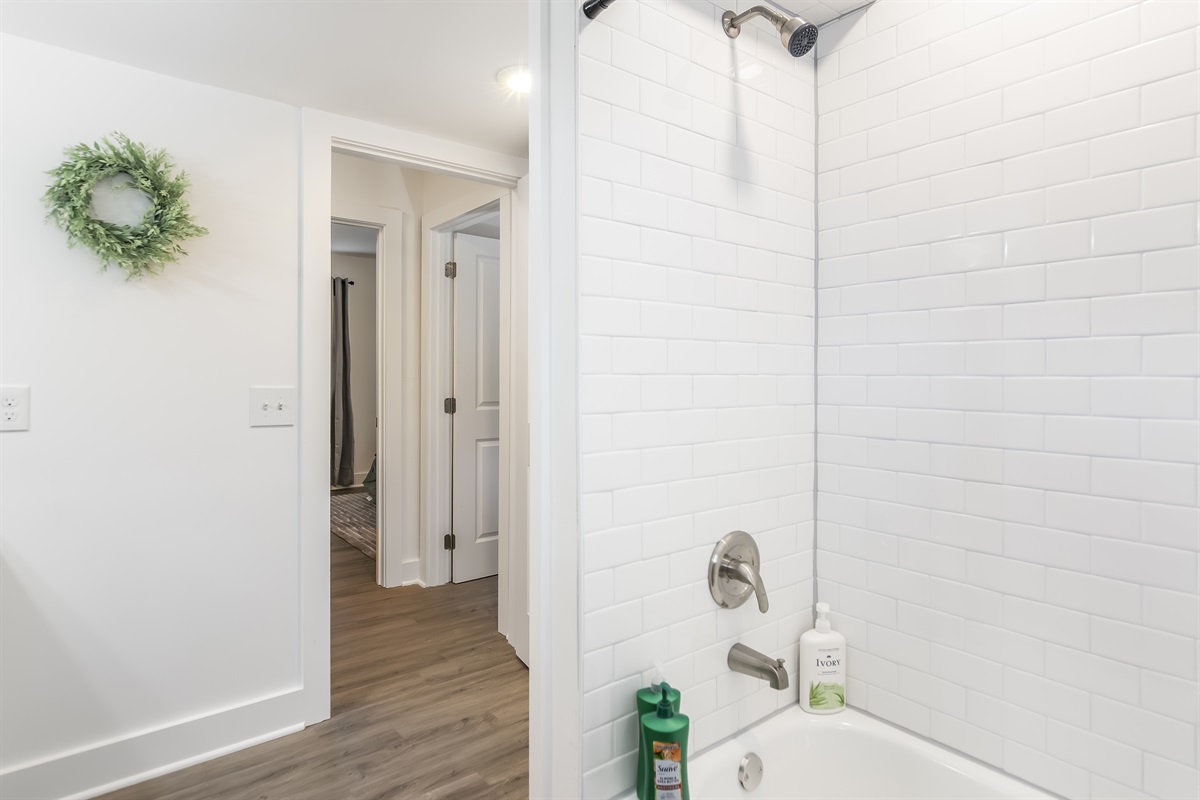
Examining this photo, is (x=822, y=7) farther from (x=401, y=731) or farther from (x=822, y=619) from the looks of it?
(x=401, y=731)

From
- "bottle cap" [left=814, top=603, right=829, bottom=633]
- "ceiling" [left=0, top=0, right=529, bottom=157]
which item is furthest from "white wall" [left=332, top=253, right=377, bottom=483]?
"bottle cap" [left=814, top=603, right=829, bottom=633]

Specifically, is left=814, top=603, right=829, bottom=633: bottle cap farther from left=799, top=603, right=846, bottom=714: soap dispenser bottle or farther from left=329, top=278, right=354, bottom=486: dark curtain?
left=329, top=278, right=354, bottom=486: dark curtain

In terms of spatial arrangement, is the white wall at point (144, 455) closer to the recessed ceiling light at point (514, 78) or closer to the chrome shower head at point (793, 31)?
the recessed ceiling light at point (514, 78)

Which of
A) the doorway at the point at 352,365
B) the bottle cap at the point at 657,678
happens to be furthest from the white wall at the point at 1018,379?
the doorway at the point at 352,365

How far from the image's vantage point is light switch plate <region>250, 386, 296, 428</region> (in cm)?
219

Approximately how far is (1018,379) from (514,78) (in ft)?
5.68

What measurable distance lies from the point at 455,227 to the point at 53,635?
2635 millimetres

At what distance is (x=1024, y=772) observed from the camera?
1276 millimetres

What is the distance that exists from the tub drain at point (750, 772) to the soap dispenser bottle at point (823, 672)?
230 millimetres

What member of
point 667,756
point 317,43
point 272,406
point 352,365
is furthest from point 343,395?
point 667,756

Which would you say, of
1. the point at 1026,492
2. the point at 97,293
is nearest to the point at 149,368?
the point at 97,293

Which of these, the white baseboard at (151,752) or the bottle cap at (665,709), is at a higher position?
the bottle cap at (665,709)

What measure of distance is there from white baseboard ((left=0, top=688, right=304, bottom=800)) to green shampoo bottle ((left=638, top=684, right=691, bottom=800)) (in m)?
1.68

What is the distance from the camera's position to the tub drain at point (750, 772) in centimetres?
138
